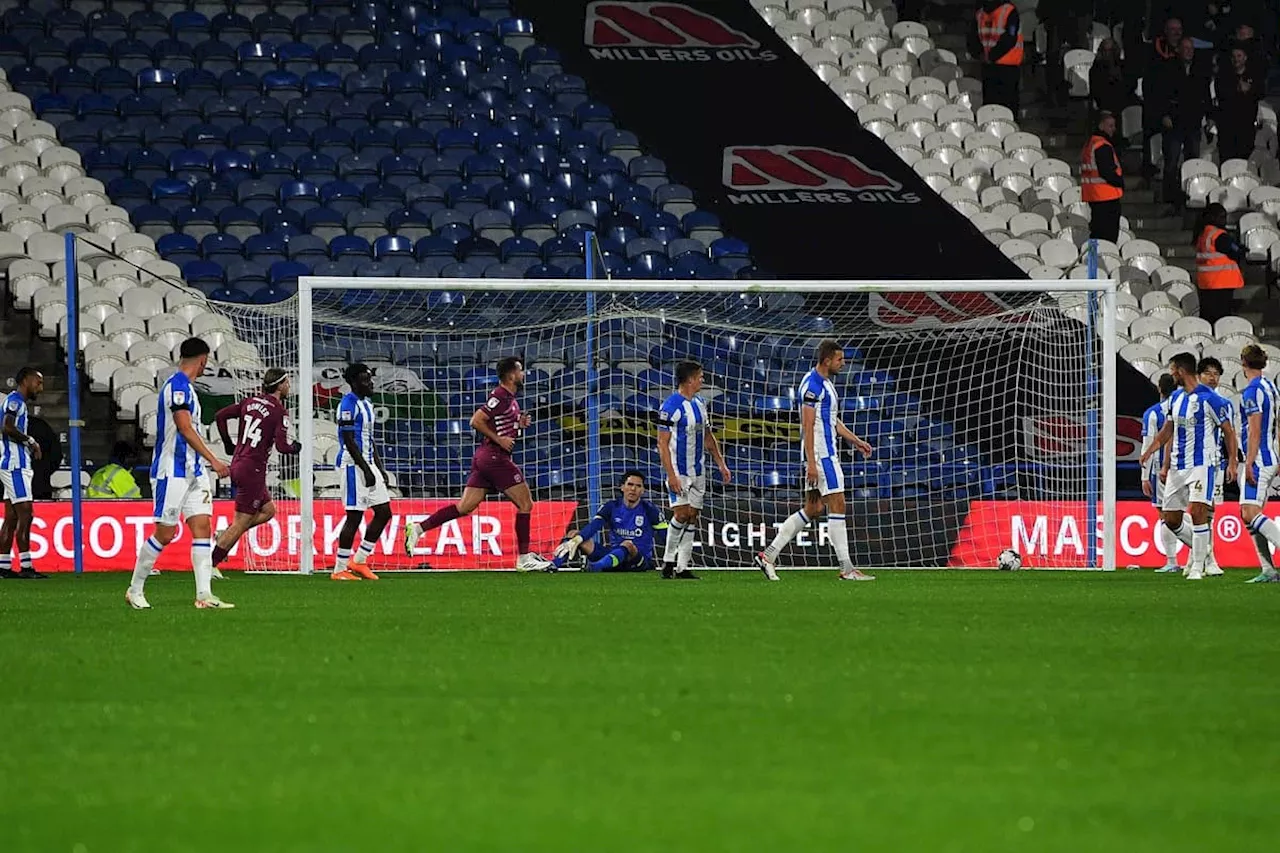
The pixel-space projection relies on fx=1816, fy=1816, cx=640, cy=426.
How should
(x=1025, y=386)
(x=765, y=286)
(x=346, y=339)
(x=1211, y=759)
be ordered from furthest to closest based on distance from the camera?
(x=346, y=339) → (x=1025, y=386) → (x=765, y=286) → (x=1211, y=759)

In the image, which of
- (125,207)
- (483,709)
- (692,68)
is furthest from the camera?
(692,68)

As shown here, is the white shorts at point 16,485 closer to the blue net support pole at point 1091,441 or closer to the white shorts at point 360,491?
Result: the white shorts at point 360,491

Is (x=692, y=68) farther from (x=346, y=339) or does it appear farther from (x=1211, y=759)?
(x=1211, y=759)

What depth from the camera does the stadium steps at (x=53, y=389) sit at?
2031 cm

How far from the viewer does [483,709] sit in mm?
6777

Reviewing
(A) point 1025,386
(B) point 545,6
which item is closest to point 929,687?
(A) point 1025,386

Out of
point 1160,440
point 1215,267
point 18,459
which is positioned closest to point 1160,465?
point 1160,440

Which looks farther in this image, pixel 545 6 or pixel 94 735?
pixel 545 6

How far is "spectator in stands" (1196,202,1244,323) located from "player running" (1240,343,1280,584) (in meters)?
8.16

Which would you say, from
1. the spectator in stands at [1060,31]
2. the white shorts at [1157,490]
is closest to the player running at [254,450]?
the white shorts at [1157,490]

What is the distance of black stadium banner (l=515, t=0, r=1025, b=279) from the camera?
24.6 m

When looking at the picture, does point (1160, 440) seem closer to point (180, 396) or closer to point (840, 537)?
point (840, 537)

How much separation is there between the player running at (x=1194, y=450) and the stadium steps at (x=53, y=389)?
1125 cm

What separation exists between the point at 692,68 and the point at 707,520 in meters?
10.4
